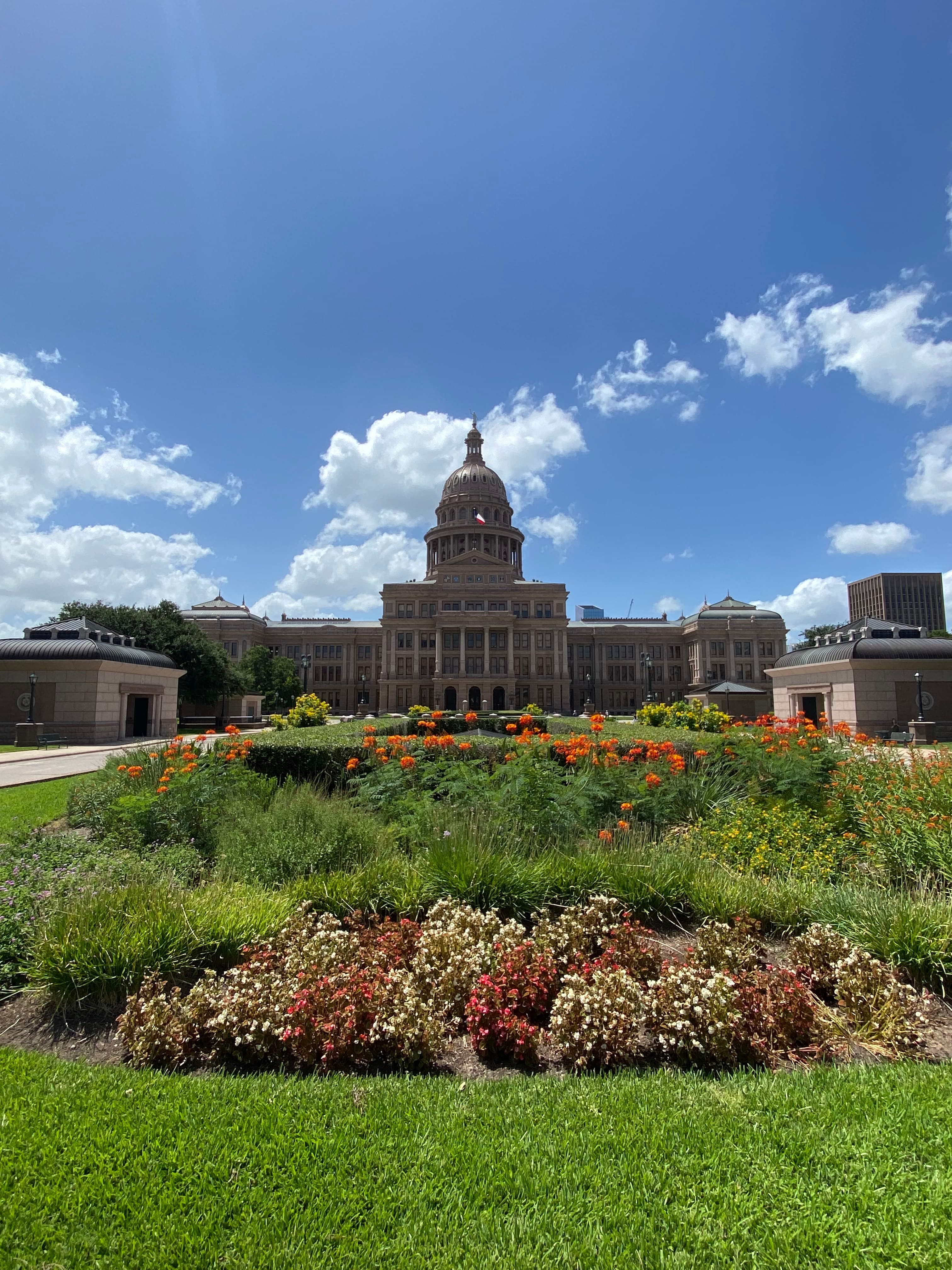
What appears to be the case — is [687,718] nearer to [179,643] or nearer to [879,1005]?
[879,1005]

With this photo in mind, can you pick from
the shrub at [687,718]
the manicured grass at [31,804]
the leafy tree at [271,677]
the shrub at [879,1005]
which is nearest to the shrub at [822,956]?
the shrub at [879,1005]

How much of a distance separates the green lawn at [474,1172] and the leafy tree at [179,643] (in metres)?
52.6

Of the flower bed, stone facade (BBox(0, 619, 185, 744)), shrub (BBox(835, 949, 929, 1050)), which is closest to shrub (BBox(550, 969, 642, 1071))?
the flower bed

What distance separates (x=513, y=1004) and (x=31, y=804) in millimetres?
11768

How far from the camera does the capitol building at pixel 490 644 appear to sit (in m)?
87.0

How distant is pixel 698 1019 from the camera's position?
4316mm

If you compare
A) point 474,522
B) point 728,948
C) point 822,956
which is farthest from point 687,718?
point 474,522

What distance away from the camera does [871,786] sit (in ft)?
29.7

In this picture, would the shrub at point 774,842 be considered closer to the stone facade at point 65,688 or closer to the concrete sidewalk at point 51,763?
the concrete sidewalk at point 51,763

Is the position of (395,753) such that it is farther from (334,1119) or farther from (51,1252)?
(51,1252)

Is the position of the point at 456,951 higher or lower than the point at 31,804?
lower

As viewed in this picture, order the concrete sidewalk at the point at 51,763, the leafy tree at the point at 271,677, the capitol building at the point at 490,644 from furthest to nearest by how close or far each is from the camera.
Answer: the capitol building at the point at 490,644 → the leafy tree at the point at 271,677 → the concrete sidewalk at the point at 51,763

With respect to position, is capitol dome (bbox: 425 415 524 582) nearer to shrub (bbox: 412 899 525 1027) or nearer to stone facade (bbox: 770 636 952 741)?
stone facade (bbox: 770 636 952 741)

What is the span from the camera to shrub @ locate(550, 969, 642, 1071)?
4230 millimetres
